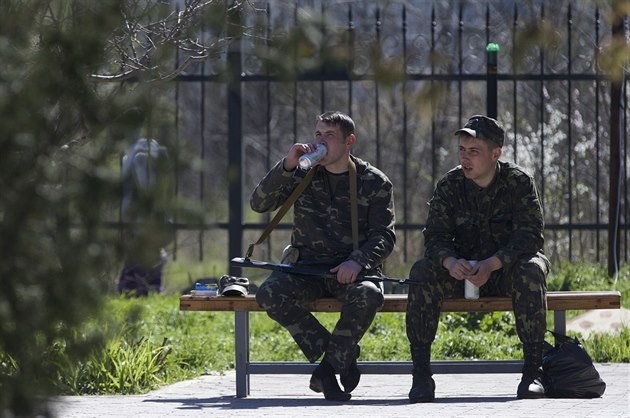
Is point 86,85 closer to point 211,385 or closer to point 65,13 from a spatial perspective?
point 65,13

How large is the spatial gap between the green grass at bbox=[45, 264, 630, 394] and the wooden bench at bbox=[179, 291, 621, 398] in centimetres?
51

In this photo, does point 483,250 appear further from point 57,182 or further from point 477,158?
point 57,182

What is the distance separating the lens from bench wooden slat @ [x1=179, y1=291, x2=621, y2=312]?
21.7ft

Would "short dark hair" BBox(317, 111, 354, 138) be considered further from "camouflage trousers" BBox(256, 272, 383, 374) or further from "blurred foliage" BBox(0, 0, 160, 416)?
"blurred foliage" BBox(0, 0, 160, 416)

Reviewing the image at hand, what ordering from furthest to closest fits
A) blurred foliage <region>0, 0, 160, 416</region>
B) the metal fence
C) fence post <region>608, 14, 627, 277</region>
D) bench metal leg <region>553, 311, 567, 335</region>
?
fence post <region>608, 14, 627, 277</region>
the metal fence
bench metal leg <region>553, 311, 567, 335</region>
blurred foliage <region>0, 0, 160, 416</region>

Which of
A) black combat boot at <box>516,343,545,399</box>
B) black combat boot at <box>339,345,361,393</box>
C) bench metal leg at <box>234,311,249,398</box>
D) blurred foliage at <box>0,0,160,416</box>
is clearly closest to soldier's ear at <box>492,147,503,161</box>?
black combat boot at <box>516,343,545,399</box>

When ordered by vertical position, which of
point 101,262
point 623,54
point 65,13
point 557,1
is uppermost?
point 557,1

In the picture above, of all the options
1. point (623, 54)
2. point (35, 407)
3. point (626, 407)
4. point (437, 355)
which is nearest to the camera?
point (35, 407)

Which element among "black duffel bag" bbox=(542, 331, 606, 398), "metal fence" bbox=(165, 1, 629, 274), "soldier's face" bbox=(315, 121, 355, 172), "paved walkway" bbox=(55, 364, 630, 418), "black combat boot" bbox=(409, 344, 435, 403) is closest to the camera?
"paved walkway" bbox=(55, 364, 630, 418)

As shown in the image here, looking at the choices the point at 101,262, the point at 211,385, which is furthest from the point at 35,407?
the point at 211,385

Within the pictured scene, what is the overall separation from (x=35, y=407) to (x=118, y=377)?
4.27 meters

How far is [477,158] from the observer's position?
6.68m

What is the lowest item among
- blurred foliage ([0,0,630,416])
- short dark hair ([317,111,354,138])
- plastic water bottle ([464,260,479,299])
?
plastic water bottle ([464,260,479,299])

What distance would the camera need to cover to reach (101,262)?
8.79 feet
